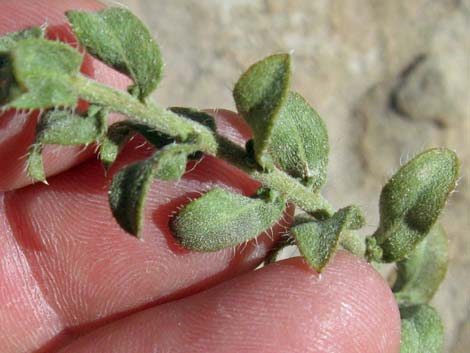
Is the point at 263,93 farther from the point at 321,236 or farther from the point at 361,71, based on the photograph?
the point at 361,71

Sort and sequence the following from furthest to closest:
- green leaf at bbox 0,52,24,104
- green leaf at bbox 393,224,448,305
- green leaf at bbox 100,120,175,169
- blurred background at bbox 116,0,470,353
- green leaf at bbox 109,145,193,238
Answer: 1. blurred background at bbox 116,0,470,353
2. green leaf at bbox 393,224,448,305
3. green leaf at bbox 100,120,175,169
4. green leaf at bbox 109,145,193,238
5. green leaf at bbox 0,52,24,104

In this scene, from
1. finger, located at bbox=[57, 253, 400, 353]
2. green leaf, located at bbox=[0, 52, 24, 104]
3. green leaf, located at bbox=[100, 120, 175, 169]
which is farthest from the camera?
finger, located at bbox=[57, 253, 400, 353]

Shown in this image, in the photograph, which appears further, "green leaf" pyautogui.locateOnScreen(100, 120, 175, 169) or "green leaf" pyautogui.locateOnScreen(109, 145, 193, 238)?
"green leaf" pyautogui.locateOnScreen(100, 120, 175, 169)

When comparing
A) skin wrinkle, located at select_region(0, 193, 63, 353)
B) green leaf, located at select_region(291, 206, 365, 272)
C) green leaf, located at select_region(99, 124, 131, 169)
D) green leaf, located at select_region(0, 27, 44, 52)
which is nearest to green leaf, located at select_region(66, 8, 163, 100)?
green leaf, located at select_region(0, 27, 44, 52)

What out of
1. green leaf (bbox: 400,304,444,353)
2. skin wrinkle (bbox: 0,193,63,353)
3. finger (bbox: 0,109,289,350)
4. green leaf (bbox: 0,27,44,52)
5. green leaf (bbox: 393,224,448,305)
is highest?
green leaf (bbox: 0,27,44,52)

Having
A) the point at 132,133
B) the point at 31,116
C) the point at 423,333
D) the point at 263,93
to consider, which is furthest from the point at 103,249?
the point at 423,333

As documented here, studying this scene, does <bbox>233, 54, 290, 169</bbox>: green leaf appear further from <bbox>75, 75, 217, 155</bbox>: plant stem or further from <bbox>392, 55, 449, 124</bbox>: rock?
<bbox>392, 55, 449, 124</bbox>: rock

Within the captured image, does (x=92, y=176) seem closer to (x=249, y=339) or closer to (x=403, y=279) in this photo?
(x=249, y=339)

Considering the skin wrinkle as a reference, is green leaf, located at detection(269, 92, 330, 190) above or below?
above
